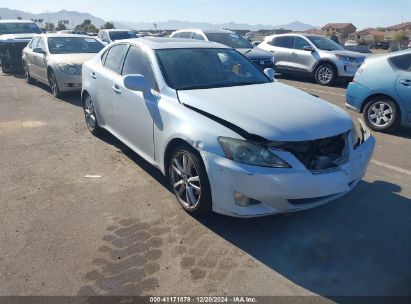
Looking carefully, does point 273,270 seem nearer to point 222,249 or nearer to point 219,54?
point 222,249

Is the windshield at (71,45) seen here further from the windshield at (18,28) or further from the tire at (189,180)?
the tire at (189,180)

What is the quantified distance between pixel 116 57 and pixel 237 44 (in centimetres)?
720

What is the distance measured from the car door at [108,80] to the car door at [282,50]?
8539 millimetres

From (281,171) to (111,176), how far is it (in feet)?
8.18

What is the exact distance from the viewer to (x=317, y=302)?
2732 millimetres

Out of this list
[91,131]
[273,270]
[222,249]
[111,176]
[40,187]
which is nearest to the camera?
[273,270]

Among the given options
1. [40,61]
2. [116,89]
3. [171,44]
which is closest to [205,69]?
[171,44]

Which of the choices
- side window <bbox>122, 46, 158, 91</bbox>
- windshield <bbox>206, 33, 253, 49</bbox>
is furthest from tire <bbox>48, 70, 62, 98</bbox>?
side window <bbox>122, 46, 158, 91</bbox>

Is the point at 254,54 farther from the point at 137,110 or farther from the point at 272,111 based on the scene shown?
the point at 272,111

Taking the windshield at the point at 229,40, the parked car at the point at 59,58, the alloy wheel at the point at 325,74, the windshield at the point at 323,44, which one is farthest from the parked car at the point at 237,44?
the parked car at the point at 59,58

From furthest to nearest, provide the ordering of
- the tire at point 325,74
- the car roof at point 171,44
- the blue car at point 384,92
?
1. the tire at point 325,74
2. the blue car at point 384,92
3. the car roof at point 171,44

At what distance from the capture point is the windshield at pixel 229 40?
11664 millimetres

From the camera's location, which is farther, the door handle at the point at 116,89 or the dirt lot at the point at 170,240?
the door handle at the point at 116,89

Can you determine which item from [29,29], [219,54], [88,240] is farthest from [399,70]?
[29,29]
